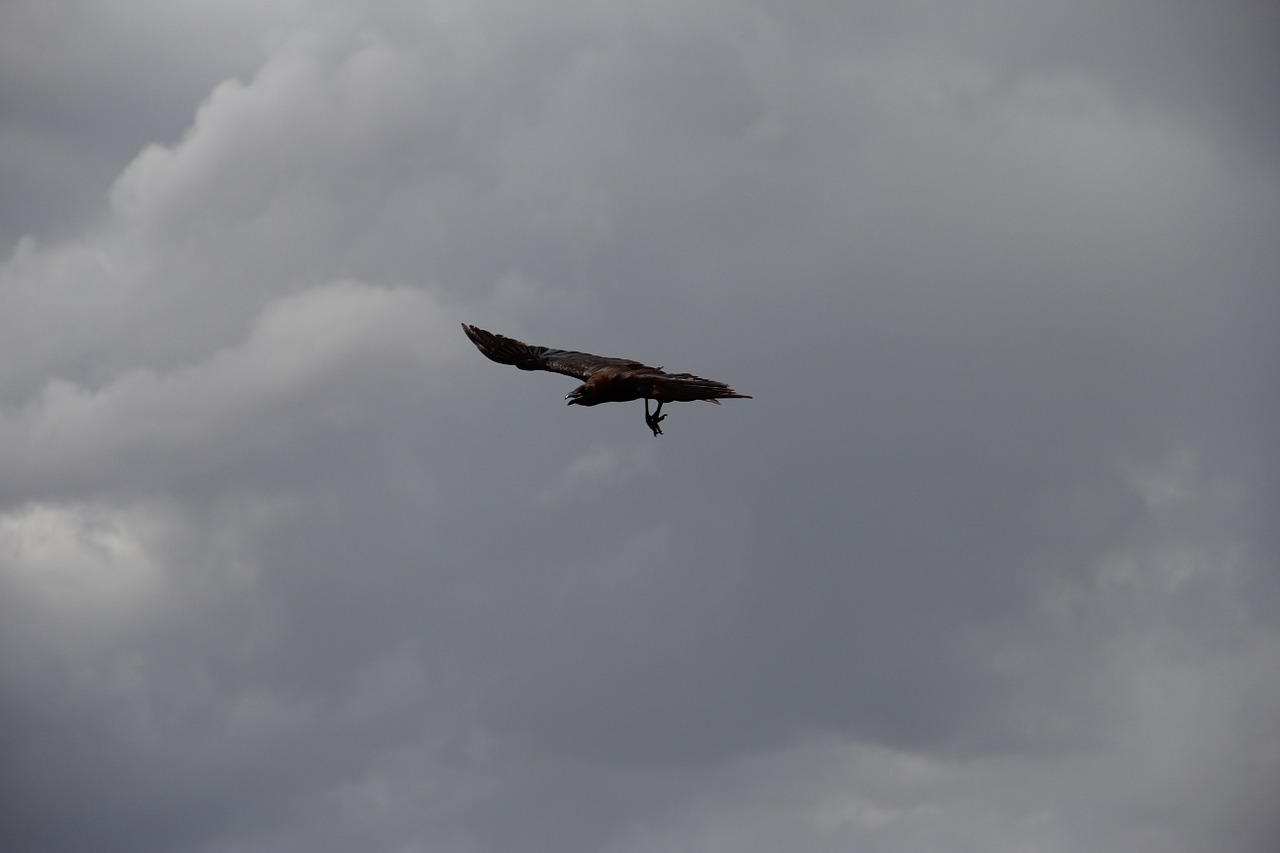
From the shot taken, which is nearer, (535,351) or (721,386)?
(721,386)

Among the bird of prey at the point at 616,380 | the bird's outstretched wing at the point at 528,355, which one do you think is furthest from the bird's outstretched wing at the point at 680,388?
the bird's outstretched wing at the point at 528,355

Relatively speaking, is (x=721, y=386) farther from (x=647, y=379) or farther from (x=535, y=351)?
(x=535, y=351)

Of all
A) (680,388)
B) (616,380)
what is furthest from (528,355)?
(680,388)

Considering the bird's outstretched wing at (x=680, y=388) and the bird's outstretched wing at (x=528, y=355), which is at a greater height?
the bird's outstretched wing at (x=528, y=355)

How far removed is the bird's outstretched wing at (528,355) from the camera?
218 feet

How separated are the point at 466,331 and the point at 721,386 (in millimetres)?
17343

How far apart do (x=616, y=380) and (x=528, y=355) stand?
395 inches

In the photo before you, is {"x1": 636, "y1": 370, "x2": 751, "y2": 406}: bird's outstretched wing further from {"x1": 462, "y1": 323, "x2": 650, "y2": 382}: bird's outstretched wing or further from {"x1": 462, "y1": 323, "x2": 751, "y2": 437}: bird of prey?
{"x1": 462, "y1": 323, "x2": 650, "y2": 382}: bird's outstretched wing

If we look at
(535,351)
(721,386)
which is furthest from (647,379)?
(535,351)

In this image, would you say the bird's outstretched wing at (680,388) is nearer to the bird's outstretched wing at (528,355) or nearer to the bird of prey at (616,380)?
the bird of prey at (616,380)

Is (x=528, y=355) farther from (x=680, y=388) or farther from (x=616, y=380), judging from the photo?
(x=680, y=388)

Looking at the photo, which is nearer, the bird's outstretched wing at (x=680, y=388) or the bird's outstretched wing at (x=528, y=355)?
the bird's outstretched wing at (x=680, y=388)

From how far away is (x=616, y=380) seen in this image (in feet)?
197

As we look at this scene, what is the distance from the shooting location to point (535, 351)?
2731 inches
